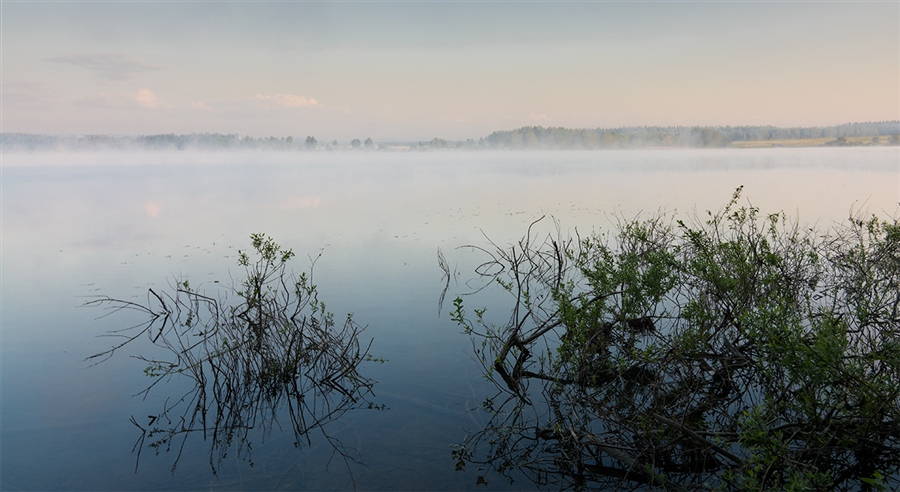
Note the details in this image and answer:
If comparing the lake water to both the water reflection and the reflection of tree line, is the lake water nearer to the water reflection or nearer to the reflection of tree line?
the water reflection

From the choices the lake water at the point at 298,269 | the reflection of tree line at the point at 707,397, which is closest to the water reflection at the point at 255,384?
the lake water at the point at 298,269

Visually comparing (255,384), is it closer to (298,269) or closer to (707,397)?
(707,397)

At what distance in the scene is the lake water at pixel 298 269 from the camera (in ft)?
19.6

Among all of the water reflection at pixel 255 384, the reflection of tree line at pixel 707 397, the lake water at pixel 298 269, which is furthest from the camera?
the water reflection at pixel 255 384

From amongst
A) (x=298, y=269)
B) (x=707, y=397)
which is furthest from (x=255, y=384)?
(x=298, y=269)

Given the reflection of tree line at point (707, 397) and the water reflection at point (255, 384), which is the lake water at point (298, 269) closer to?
→ the water reflection at point (255, 384)

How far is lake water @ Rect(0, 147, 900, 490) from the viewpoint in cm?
598

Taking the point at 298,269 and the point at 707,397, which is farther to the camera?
the point at 298,269

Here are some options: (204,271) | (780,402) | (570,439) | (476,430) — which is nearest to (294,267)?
(204,271)

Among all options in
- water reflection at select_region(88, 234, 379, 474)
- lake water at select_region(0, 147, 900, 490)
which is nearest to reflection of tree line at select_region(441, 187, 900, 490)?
lake water at select_region(0, 147, 900, 490)

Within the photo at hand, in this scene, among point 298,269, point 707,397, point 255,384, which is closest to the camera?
point 707,397

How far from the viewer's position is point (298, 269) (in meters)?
13.8

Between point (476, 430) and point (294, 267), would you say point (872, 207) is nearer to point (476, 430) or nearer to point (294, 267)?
point (294, 267)

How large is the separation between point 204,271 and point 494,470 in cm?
A: 962
